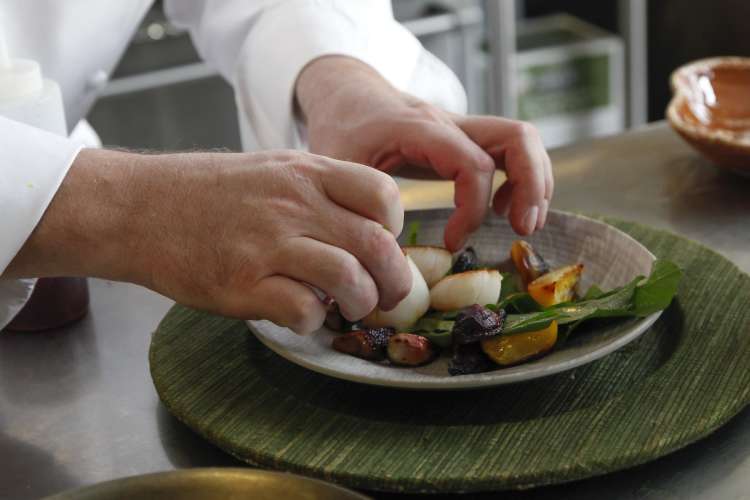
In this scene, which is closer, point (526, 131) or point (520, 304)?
point (520, 304)

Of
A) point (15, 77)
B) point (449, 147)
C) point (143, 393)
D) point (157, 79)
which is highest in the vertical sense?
point (15, 77)

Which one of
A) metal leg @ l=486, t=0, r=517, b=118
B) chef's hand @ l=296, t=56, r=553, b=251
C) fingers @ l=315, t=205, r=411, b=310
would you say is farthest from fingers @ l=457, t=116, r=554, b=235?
metal leg @ l=486, t=0, r=517, b=118

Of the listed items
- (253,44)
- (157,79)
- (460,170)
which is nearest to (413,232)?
(460,170)

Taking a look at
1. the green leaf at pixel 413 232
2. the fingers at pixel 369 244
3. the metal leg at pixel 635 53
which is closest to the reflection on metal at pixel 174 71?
the metal leg at pixel 635 53

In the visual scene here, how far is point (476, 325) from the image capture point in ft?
2.52

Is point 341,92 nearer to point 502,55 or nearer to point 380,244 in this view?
point 380,244

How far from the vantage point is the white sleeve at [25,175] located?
2.49 ft

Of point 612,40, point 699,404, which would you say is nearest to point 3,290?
point 699,404

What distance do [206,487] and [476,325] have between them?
26 cm

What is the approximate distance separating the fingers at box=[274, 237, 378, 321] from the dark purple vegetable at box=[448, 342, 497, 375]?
0.08m

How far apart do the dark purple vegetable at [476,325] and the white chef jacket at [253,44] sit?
484 mm

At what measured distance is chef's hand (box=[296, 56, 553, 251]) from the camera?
0.96 metres

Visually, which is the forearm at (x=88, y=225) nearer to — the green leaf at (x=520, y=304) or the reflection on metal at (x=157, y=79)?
the green leaf at (x=520, y=304)

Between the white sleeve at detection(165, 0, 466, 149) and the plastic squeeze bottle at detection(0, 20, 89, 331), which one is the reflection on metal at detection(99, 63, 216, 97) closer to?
the white sleeve at detection(165, 0, 466, 149)
